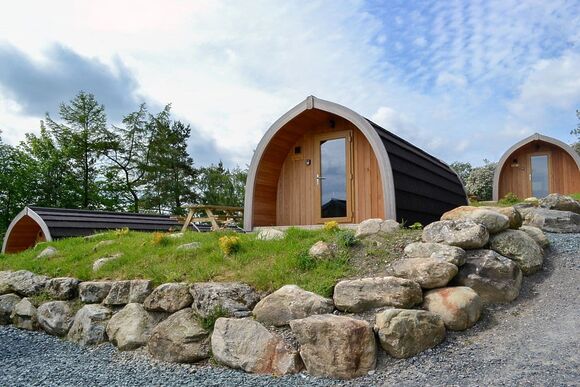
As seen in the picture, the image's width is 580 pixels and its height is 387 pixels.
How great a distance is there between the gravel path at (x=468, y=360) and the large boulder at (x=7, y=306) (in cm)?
170

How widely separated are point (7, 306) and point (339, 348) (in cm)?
627

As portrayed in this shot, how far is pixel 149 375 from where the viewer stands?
473 cm

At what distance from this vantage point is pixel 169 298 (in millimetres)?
5816

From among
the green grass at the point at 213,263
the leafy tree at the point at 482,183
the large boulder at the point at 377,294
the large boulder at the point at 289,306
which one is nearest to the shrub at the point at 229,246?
the green grass at the point at 213,263

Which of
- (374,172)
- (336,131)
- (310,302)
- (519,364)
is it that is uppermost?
(336,131)

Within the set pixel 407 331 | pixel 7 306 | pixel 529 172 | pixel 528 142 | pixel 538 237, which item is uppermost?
pixel 528 142

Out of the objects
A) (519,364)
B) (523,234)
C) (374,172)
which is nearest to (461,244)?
(523,234)

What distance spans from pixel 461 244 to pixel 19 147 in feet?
98.8

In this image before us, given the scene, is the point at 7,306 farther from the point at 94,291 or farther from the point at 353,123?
the point at 353,123

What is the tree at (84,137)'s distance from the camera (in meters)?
27.5

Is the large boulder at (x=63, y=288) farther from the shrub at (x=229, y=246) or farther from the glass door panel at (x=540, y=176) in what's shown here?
the glass door panel at (x=540, y=176)

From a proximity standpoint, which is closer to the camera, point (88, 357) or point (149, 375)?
point (149, 375)

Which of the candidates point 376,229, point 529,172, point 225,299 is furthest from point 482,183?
point 225,299

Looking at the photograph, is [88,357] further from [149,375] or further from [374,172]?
[374,172]
